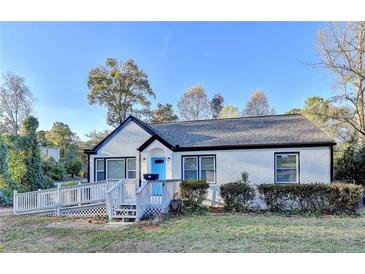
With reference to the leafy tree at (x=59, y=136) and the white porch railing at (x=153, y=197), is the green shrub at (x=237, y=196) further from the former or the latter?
the leafy tree at (x=59, y=136)

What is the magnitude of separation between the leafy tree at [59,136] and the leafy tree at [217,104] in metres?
19.1

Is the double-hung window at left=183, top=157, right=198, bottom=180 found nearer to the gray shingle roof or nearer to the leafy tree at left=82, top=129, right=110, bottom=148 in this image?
the gray shingle roof

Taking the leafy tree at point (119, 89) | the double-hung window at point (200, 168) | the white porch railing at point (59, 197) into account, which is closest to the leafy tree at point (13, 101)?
the leafy tree at point (119, 89)

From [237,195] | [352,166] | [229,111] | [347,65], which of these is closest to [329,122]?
[347,65]

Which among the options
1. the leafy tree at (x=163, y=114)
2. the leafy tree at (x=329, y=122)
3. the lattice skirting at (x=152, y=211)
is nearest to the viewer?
the lattice skirting at (x=152, y=211)

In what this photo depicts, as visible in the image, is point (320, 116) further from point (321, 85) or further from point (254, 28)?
point (254, 28)

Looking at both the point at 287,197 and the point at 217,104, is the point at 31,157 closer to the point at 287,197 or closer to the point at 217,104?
the point at 287,197

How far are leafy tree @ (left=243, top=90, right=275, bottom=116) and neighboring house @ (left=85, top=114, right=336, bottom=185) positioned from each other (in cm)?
1673

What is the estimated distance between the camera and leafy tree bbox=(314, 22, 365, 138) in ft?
51.9

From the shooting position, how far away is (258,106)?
102 ft

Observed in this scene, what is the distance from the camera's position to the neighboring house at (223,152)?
10852 millimetres

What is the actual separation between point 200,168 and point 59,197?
601 centimetres

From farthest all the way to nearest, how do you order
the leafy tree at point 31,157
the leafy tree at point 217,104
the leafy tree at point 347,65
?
1. the leafy tree at point 217,104
2. the leafy tree at point 347,65
3. the leafy tree at point 31,157

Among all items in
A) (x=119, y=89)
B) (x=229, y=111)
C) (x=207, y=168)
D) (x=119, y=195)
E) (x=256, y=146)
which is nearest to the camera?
(x=119, y=195)
